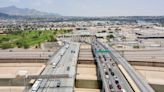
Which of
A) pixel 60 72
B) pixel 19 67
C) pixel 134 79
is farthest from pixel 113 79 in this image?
pixel 19 67

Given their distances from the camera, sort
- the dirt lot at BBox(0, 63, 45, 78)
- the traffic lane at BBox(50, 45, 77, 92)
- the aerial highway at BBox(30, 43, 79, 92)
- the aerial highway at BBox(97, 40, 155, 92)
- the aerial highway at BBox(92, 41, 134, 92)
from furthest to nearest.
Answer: the dirt lot at BBox(0, 63, 45, 78), the traffic lane at BBox(50, 45, 77, 92), the aerial highway at BBox(97, 40, 155, 92), the aerial highway at BBox(30, 43, 79, 92), the aerial highway at BBox(92, 41, 134, 92)

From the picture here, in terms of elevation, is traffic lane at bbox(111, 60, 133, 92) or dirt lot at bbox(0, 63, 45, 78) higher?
traffic lane at bbox(111, 60, 133, 92)

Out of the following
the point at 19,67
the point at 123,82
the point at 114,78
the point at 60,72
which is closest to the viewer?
the point at 123,82

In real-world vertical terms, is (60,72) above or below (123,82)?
below

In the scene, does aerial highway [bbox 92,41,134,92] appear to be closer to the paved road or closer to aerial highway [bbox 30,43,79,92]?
the paved road

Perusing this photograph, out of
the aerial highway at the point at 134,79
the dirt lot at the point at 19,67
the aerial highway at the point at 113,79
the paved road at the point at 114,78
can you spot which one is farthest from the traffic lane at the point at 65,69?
the aerial highway at the point at 134,79

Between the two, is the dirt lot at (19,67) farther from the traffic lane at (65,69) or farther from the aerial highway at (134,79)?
the aerial highway at (134,79)

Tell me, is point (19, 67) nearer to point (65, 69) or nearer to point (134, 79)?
point (65, 69)

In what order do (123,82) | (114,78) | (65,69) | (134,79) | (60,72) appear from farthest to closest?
(65,69) < (60,72) < (134,79) < (114,78) < (123,82)

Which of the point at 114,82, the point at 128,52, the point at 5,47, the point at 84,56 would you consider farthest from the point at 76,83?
the point at 5,47

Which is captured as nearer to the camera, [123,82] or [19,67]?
[123,82]

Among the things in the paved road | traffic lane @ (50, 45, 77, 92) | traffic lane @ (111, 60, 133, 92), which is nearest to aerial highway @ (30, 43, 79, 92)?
traffic lane @ (50, 45, 77, 92)
